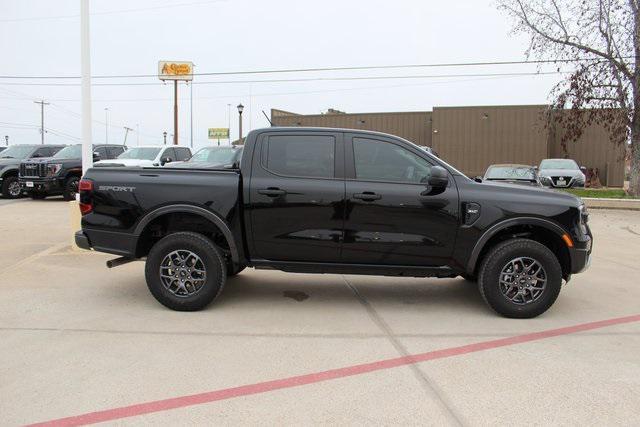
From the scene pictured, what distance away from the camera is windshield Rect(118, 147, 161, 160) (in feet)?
54.5

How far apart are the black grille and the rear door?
13.8 metres

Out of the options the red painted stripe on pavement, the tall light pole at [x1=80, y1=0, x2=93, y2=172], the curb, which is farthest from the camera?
the curb

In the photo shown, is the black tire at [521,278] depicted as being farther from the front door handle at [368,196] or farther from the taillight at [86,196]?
the taillight at [86,196]

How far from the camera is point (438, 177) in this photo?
505 centimetres

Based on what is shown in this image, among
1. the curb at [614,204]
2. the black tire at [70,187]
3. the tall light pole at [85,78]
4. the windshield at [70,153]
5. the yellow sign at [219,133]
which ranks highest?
the yellow sign at [219,133]

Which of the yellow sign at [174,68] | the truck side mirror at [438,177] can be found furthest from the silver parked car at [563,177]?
the yellow sign at [174,68]

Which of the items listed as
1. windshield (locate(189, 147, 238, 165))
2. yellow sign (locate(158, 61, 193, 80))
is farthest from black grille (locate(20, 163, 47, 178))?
yellow sign (locate(158, 61, 193, 80))

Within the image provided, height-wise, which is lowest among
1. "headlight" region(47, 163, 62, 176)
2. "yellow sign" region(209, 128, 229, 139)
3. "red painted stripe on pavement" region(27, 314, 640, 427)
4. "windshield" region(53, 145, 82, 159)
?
"red painted stripe on pavement" region(27, 314, 640, 427)

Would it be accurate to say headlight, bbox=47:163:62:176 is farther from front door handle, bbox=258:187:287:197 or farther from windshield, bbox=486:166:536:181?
front door handle, bbox=258:187:287:197

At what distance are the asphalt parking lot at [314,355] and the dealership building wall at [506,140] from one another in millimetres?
22965

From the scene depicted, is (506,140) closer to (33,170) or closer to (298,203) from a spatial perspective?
(33,170)

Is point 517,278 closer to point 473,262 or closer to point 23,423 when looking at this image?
point 473,262

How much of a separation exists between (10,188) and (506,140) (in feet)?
77.5

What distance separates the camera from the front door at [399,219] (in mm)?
5270
